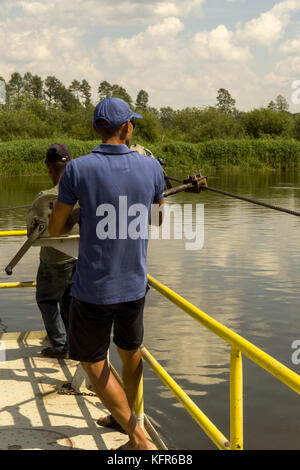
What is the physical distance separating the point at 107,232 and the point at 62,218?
25 cm

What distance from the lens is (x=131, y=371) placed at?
142 inches

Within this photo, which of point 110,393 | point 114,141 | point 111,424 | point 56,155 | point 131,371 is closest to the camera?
point 114,141

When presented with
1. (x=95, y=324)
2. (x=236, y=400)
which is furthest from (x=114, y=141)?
(x=236, y=400)

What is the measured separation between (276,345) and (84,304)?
18.8 feet

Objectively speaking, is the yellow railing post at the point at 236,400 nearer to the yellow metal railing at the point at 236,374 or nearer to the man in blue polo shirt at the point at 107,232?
the yellow metal railing at the point at 236,374

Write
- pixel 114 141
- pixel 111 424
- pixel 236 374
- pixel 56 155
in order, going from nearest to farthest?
pixel 236 374 → pixel 114 141 → pixel 111 424 → pixel 56 155

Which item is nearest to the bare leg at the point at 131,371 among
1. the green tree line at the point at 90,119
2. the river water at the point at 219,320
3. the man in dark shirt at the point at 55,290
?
the man in dark shirt at the point at 55,290

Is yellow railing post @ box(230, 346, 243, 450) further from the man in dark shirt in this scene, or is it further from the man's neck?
the man in dark shirt

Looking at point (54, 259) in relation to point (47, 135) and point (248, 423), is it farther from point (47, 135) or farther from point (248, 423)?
point (47, 135)

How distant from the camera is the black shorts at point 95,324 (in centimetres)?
327

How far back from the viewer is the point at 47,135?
82.3 meters

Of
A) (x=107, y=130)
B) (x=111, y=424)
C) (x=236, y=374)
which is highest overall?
(x=107, y=130)

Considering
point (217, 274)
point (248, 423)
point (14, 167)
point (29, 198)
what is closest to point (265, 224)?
point (217, 274)

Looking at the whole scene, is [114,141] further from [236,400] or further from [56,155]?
[56,155]
